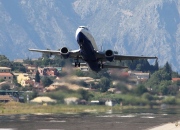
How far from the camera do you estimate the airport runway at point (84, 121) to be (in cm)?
11031

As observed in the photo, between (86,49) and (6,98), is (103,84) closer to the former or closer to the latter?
(6,98)

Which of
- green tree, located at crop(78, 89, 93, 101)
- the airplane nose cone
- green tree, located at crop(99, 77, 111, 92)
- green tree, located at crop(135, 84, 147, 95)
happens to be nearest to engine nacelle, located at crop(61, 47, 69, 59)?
the airplane nose cone

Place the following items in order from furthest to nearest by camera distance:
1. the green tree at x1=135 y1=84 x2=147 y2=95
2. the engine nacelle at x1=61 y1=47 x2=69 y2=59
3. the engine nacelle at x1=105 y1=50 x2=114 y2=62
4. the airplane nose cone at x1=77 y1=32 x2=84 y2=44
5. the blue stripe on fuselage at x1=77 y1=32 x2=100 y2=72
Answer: the green tree at x1=135 y1=84 x2=147 y2=95 < the engine nacelle at x1=105 y1=50 x2=114 y2=62 < the engine nacelle at x1=61 y1=47 x2=69 y2=59 < the blue stripe on fuselage at x1=77 y1=32 x2=100 y2=72 < the airplane nose cone at x1=77 y1=32 x2=84 y2=44

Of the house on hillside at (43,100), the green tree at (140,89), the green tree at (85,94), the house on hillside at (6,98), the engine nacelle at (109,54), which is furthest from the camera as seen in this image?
A: the house on hillside at (6,98)

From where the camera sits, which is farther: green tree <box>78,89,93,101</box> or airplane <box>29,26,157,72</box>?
green tree <box>78,89,93,101</box>

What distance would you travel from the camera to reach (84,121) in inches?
4815

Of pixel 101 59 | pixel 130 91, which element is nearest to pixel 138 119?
pixel 130 91

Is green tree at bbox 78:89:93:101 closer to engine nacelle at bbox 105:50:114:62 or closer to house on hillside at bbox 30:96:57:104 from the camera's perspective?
house on hillside at bbox 30:96:57:104

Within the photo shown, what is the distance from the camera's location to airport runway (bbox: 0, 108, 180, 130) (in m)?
110

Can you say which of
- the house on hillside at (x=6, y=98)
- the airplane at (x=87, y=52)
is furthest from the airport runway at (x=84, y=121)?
the house on hillside at (x=6, y=98)

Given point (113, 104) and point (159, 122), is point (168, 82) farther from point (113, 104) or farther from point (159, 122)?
point (159, 122)

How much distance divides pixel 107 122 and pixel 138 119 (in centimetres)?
1031

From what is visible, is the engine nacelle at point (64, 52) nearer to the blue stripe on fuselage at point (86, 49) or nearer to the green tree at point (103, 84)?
the blue stripe on fuselage at point (86, 49)

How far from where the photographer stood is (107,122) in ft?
396
